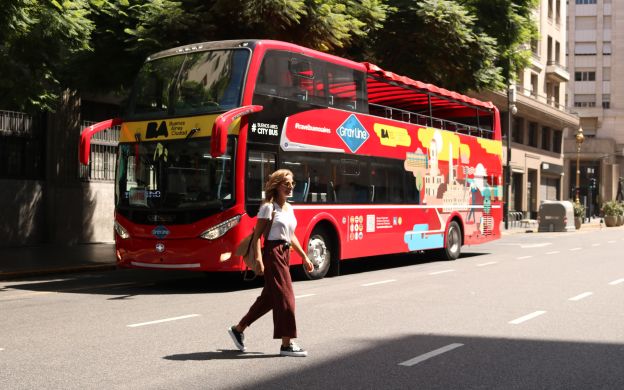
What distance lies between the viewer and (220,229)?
12258mm

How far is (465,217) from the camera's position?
66.5 feet

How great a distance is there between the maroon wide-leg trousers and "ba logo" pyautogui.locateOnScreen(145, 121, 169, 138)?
20.2ft

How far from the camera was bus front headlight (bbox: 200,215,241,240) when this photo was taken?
12250 mm

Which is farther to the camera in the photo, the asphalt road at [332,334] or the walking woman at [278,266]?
the walking woman at [278,266]

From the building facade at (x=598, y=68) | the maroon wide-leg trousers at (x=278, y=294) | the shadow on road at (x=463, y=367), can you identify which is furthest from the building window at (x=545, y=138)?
the maroon wide-leg trousers at (x=278, y=294)

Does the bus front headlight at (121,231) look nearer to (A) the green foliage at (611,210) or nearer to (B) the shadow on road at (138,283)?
(B) the shadow on road at (138,283)

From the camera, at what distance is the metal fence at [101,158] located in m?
24.0

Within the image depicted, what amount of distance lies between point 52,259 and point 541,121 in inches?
1678

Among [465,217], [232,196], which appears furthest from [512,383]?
[465,217]

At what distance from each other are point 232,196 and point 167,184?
114 centimetres

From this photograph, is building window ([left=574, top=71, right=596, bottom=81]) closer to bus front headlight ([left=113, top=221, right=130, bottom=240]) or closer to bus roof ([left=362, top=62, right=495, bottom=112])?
bus roof ([left=362, top=62, right=495, bottom=112])

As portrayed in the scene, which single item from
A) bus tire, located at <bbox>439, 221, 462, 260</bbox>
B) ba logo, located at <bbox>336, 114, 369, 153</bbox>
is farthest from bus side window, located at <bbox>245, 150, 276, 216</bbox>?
bus tire, located at <bbox>439, 221, 462, 260</bbox>

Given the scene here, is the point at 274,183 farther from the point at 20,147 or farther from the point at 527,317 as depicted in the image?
the point at 20,147

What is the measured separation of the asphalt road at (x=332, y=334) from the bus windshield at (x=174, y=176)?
57.2 inches
